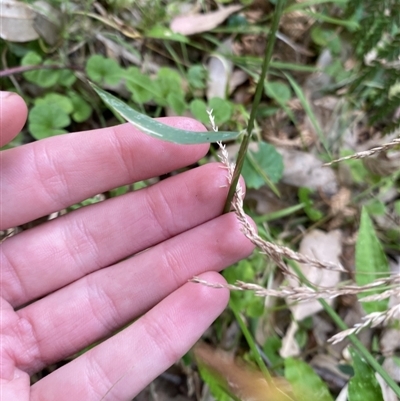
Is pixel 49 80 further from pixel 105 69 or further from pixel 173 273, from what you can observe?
pixel 173 273

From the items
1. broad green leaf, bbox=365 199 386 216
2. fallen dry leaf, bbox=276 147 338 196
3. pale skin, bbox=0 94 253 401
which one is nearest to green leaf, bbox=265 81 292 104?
fallen dry leaf, bbox=276 147 338 196

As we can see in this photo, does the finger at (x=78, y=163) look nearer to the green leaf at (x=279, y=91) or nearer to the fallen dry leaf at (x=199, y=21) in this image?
the green leaf at (x=279, y=91)

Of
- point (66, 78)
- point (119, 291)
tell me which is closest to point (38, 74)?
point (66, 78)

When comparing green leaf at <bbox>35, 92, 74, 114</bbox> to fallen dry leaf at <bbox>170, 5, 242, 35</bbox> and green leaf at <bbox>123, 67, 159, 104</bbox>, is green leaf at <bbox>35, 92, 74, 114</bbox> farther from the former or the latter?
fallen dry leaf at <bbox>170, 5, 242, 35</bbox>

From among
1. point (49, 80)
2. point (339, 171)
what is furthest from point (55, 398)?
point (339, 171)

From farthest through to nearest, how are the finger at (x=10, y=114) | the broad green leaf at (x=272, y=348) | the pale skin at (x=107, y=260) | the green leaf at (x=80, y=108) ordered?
the green leaf at (x=80, y=108), the broad green leaf at (x=272, y=348), the pale skin at (x=107, y=260), the finger at (x=10, y=114)

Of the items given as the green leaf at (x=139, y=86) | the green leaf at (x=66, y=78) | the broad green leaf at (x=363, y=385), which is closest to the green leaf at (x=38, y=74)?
the green leaf at (x=66, y=78)

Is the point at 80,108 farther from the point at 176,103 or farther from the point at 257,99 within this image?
the point at 257,99
